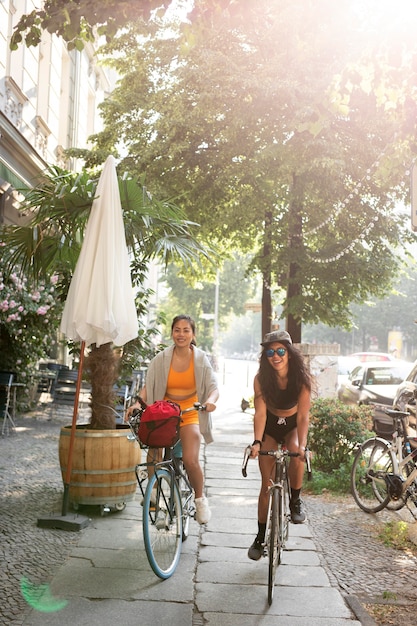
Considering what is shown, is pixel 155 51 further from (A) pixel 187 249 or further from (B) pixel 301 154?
(A) pixel 187 249

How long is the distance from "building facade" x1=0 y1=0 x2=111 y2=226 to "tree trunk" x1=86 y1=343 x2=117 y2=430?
3782 millimetres

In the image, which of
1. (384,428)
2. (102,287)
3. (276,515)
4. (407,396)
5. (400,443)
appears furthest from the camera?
(407,396)

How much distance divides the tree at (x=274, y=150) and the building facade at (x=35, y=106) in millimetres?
1453

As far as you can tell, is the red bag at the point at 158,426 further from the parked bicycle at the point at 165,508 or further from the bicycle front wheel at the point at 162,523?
the bicycle front wheel at the point at 162,523

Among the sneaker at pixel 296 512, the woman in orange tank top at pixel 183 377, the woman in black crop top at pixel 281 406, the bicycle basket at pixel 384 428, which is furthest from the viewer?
the bicycle basket at pixel 384 428

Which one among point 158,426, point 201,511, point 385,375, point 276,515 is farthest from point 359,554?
point 385,375

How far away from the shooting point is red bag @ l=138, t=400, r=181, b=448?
5.07 m

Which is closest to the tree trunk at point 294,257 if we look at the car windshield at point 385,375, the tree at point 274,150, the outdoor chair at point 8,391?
the tree at point 274,150

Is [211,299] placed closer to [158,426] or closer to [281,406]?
[281,406]

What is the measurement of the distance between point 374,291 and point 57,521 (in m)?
13.4

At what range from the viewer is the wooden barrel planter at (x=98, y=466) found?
6504mm

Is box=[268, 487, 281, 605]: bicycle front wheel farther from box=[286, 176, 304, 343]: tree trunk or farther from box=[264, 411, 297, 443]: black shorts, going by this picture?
box=[286, 176, 304, 343]: tree trunk

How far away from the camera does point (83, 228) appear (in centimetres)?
771

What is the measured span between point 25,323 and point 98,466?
7.78 m
